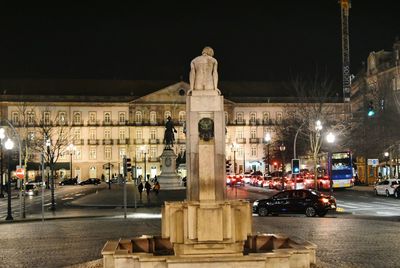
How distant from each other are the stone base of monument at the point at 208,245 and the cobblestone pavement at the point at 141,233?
1.25 meters

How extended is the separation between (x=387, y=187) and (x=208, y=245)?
39.8 m

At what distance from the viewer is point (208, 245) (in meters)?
13.0

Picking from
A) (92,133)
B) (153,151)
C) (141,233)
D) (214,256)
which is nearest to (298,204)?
(141,233)

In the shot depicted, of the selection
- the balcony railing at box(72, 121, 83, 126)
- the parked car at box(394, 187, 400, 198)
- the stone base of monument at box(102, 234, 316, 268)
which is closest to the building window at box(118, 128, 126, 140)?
the balcony railing at box(72, 121, 83, 126)

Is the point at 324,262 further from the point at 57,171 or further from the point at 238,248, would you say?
the point at 57,171

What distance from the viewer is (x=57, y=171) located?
115m

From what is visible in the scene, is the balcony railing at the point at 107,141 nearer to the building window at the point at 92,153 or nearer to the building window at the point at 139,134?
the building window at the point at 92,153

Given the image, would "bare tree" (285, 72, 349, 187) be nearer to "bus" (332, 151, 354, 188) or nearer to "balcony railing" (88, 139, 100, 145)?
"bus" (332, 151, 354, 188)

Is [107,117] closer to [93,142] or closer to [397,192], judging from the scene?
[93,142]

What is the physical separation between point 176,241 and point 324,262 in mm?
3692

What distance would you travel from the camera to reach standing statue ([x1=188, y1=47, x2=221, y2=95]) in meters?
14.3

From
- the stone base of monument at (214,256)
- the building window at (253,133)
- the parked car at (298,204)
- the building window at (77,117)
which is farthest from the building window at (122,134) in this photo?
the stone base of monument at (214,256)

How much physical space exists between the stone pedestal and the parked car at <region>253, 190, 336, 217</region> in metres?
33.2

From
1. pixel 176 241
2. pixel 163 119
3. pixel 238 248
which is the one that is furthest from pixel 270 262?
pixel 163 119
